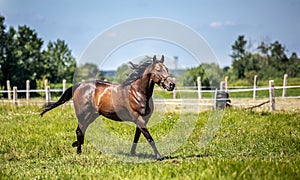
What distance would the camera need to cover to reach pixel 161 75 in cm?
766

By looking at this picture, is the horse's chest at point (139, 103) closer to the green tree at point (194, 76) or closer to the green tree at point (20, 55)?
the green tree at point (194, 76)

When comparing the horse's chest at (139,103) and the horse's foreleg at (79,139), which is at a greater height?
the horse's chest at (139,103)

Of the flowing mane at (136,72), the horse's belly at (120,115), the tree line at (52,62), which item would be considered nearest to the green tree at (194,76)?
the tree line at (52,62)

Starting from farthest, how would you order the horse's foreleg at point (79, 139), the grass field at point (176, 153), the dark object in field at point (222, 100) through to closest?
the dark object in field at point (222, 100)
the horse's foreleg at point (79, 139)
the grass field at point (176, 153)

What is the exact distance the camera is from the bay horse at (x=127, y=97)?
7.82 metres

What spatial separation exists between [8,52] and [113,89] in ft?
116

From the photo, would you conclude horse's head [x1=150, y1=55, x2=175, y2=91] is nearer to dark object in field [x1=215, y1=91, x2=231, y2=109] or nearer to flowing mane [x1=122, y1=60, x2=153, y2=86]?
flowing mane [x1=122, y1=60, x2=153, y2=86]

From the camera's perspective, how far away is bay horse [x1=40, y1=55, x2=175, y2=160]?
7816mm

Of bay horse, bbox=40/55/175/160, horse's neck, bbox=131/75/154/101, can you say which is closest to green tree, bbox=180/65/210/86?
bay horse, bbox=40/55/175/160

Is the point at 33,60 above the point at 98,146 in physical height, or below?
above

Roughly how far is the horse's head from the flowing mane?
0.29 meters

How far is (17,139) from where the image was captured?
1112 cm

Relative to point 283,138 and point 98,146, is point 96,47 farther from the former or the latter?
point 283,138

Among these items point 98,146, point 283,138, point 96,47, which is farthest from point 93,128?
point 283,138
